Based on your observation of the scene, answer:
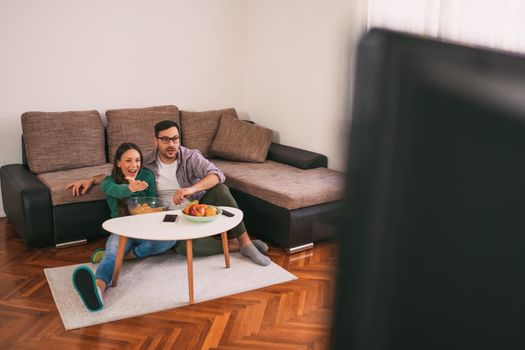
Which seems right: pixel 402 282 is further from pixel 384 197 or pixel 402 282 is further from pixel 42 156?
pixel 42 156

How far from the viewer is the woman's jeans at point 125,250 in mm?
2926

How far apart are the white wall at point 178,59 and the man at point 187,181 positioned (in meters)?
1.14

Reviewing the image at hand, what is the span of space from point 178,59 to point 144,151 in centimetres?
110

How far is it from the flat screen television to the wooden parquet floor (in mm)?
2109

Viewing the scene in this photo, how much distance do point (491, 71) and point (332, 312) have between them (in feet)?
0.51

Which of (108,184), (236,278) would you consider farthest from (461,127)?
(108,184)

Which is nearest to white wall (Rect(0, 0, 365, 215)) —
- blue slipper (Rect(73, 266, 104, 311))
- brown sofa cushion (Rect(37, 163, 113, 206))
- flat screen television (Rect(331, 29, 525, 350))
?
brown sofa cushion (Rect(37, 163, 113, 206))

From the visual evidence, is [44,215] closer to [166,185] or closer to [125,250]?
[125,250]

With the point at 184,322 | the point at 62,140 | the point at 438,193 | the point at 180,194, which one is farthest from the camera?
the point at 62,140

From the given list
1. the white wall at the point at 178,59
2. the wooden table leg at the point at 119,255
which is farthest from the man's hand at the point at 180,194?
the white wall at the point at 178,59

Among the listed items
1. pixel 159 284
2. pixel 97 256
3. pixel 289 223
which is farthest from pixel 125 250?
pixel 289 223

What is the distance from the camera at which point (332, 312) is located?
301 millimetres

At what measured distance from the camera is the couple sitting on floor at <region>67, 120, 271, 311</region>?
10.7ft

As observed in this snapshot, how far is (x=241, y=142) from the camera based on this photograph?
180 inches
